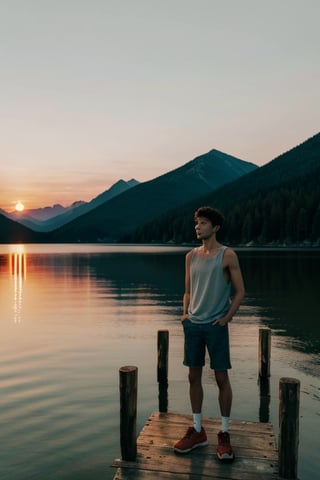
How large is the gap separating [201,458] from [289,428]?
5.49 ft

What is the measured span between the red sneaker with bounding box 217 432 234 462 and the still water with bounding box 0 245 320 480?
219cm

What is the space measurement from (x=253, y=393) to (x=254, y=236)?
186130 mm

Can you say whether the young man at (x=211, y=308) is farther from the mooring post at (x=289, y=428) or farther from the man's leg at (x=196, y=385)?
the mooring post at (x=289, y=428)

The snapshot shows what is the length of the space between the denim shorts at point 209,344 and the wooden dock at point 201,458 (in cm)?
170

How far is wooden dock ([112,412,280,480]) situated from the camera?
782 centimetres

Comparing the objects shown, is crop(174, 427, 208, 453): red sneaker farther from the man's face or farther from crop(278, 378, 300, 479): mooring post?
the man's face

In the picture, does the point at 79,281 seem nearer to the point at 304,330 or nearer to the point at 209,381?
the point at 304,330

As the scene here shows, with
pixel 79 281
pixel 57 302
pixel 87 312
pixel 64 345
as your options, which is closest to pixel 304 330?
pixel 64 345

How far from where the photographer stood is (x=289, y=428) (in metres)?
7.98

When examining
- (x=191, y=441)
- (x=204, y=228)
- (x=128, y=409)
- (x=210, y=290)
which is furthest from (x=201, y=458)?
(x=204, y=228)

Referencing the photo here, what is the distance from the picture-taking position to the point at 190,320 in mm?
8289

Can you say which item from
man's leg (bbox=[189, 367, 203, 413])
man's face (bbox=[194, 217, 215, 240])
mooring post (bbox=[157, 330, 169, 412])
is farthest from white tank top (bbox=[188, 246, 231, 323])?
mooring post (bbox=[157, 330, 169, 412])

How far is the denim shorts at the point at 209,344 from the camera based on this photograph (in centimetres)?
799

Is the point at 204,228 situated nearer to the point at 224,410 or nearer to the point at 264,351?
the point at 224,410
